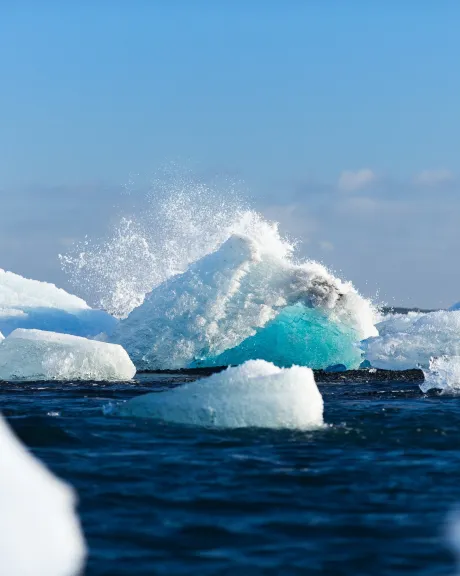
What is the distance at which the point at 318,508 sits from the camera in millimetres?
7348

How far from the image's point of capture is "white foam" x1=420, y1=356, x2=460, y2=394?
1672 centimetres

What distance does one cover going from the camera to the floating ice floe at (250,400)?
10.7 meters

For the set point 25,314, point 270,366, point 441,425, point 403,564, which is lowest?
point 403,564

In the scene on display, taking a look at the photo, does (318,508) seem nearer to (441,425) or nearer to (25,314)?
(441,425)

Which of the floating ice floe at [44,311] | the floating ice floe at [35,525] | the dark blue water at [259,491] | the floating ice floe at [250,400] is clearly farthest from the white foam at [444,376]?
the floating ice floe at [44,311]

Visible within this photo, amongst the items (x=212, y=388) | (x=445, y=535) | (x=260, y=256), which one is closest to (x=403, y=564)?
(x=445, y=535)

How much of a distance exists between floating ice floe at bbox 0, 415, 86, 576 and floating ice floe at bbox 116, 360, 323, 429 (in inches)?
130

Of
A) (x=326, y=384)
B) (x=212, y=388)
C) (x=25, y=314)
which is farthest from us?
(x=25, y=314)

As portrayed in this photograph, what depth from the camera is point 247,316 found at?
2239 centimetres

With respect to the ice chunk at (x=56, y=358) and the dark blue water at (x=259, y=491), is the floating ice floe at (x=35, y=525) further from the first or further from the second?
the ice chunk at (x=56, y=358)

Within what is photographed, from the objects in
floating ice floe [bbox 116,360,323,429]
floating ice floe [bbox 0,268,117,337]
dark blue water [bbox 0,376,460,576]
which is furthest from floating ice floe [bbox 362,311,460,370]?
floating ice floe [bbox 0,268,117,337]

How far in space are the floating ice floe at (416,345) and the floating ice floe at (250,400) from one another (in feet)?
29.1

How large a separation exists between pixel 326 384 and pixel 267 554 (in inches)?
475

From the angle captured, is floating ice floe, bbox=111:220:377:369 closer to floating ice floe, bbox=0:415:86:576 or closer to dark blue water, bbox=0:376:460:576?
dark blue water, bbox=0:376:460:576
